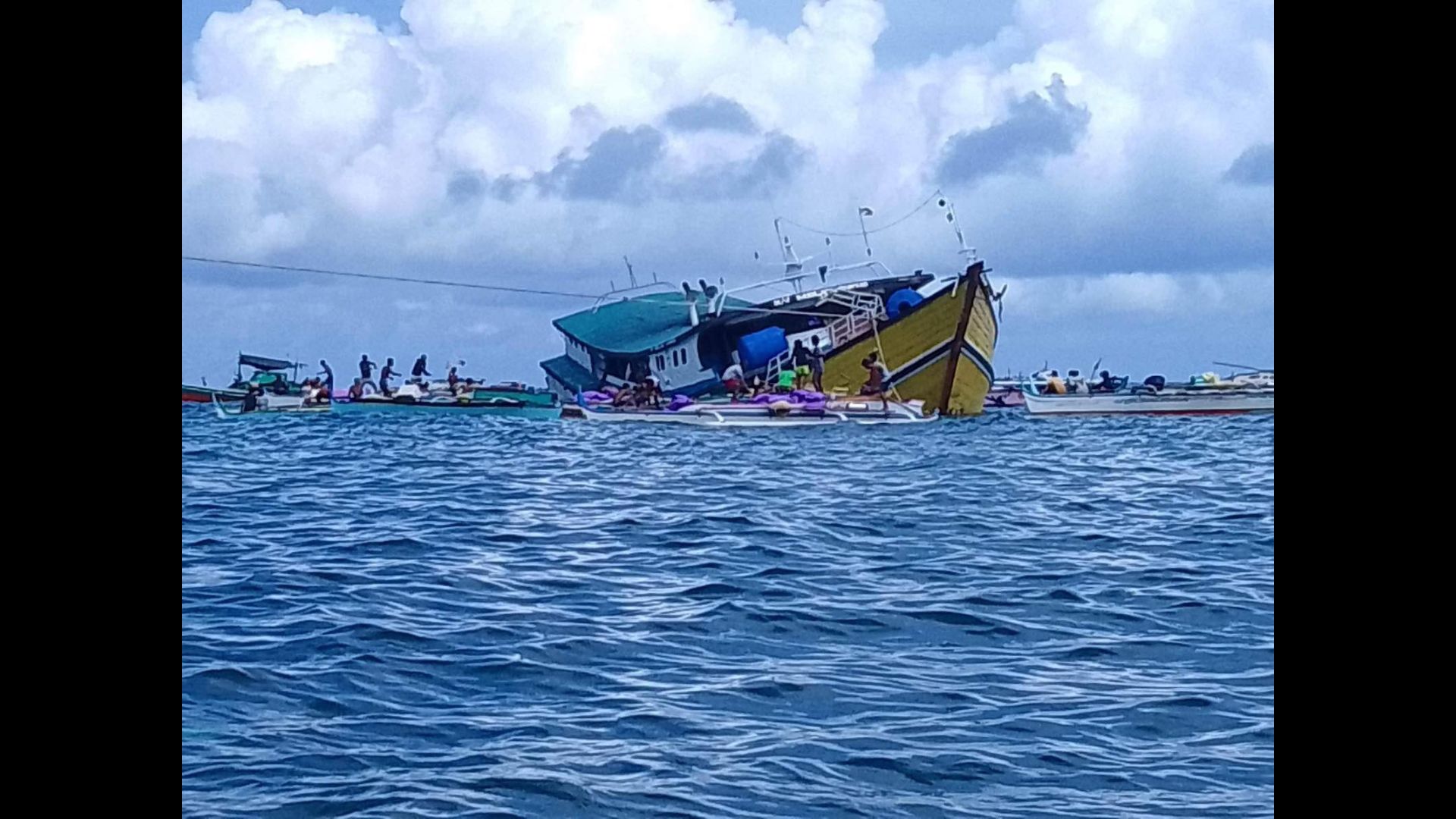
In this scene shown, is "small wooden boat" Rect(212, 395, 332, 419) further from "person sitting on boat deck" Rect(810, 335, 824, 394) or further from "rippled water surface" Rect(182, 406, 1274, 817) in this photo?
"person sitting on boat deck" Rect(810, 335, 824, 394)

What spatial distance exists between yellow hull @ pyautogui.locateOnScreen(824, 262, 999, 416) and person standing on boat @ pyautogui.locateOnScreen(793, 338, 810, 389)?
29 cm

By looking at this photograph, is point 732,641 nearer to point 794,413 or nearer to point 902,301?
point 794,413

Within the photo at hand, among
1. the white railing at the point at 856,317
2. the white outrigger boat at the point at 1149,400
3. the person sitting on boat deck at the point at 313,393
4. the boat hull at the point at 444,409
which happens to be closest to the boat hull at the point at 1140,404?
the white outrigger boat at the point at 1149,400

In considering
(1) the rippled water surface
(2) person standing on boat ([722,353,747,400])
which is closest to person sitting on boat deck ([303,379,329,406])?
(1) the rippled water surface

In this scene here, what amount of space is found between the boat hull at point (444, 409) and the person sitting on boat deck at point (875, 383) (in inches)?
198

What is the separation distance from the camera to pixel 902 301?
56.2 ft

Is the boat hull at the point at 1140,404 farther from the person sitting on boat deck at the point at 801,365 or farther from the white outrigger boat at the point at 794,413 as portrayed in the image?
the person sitting on boat deck at the point at 801,365
